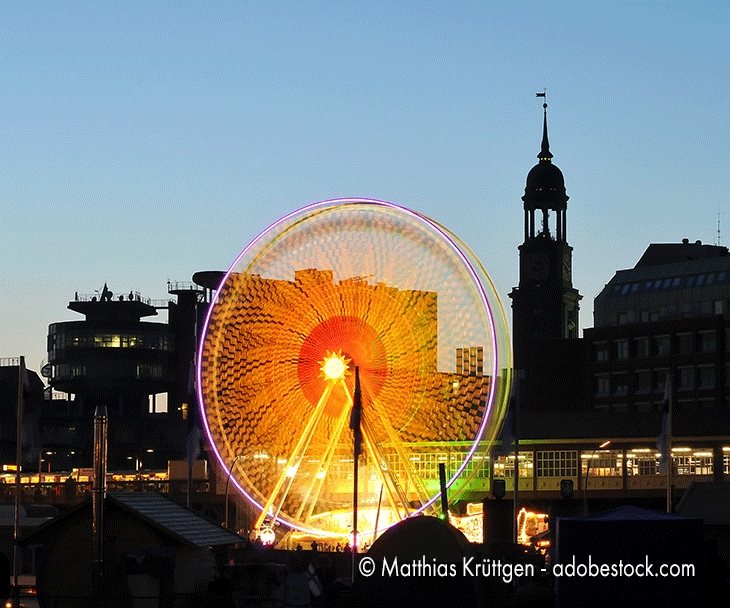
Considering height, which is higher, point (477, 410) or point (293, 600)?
point (477, 410)

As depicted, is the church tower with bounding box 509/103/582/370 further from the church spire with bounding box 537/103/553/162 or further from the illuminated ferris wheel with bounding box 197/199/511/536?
the illuminated ferris wheel with bounding box 197/199/511/536

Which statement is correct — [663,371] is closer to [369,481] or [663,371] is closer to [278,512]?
[369,481]

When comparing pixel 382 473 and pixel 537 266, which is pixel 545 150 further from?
pixel 382 473

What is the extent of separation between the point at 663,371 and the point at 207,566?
4498 inches

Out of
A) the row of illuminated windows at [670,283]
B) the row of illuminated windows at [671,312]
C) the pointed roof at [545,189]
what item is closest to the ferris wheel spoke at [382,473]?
the row of illuminated windows at [671,312]

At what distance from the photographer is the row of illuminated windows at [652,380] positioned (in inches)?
5669

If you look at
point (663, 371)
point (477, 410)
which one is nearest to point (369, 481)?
point (477, 410)

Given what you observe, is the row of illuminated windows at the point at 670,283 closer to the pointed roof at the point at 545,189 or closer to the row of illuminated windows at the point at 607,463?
the pointed roof at the point at 545,189

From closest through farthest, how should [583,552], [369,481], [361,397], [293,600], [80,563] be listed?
[583,552]
[293,600]
[80,563]
[361,397]
[369,481]

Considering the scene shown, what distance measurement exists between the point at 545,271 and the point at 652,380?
38239 millimetres

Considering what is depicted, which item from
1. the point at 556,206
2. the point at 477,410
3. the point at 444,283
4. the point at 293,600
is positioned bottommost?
the point at 293,600

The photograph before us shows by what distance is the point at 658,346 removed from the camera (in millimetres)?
149375

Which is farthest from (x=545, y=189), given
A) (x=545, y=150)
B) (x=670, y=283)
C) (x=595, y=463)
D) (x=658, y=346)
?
(x=595, y=463)

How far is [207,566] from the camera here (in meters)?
38.2
